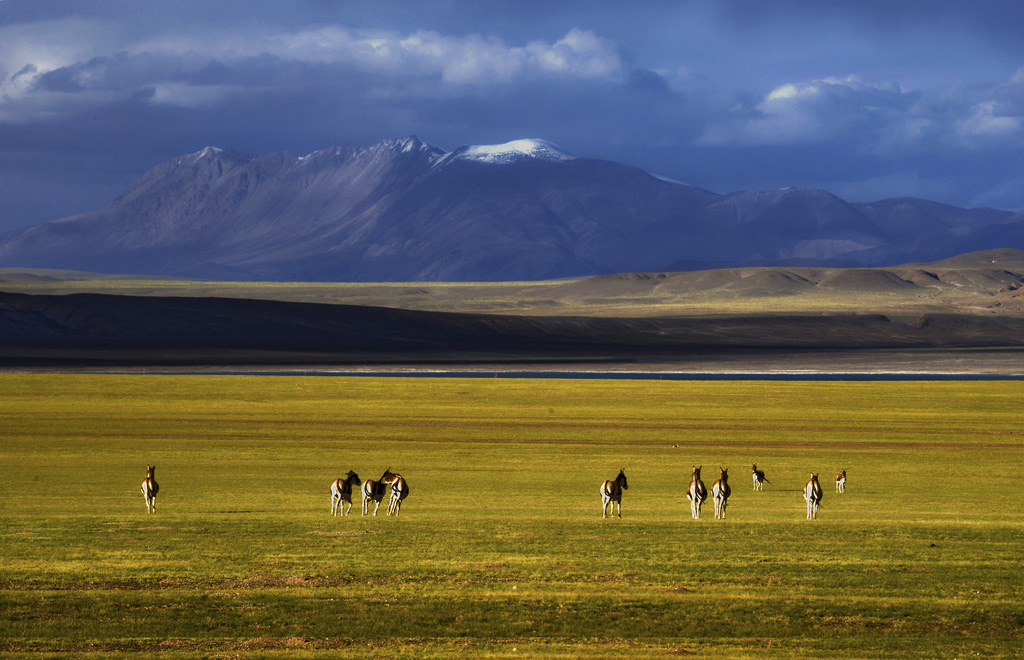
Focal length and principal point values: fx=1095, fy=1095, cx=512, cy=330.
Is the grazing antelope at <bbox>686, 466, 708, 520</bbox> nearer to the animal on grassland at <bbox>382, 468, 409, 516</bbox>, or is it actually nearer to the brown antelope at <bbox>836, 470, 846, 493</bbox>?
the animal on grassland at <bbox>382, 468, 409, 516</bbox>

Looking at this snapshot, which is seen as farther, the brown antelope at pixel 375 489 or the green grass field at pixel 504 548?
the brown antelope at pixel 375 489

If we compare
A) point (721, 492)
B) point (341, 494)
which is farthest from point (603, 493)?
point (341, 494)

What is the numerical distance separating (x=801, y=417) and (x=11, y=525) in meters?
37.1

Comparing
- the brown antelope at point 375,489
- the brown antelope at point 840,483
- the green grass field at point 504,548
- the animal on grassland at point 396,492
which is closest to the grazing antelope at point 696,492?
the green grass field at point 504,548

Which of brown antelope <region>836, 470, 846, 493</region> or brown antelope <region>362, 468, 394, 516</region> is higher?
brown antelope <region>362, 468, 394, 516</region>

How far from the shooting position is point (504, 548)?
17.5 meters

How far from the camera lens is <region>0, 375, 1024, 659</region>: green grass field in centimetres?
1224

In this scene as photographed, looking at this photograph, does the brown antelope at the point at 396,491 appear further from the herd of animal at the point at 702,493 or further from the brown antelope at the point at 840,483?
the brown antelope at the point at 840,483

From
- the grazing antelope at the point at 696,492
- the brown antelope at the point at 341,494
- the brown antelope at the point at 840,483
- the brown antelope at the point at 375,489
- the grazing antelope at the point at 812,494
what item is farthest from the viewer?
the brown antelope at the point at 840,483

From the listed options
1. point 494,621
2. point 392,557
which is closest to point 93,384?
point 392,557

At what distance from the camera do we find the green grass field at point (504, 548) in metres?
12.2

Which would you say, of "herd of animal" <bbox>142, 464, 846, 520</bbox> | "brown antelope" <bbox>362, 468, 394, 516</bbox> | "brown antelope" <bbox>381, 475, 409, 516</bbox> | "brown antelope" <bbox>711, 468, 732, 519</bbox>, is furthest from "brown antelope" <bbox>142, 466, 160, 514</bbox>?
"brown antelope" <bbox>711, 468, 732, 519</bbox>

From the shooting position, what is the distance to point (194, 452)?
114 ft

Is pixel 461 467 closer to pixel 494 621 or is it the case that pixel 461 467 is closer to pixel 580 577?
pixel 580 577
